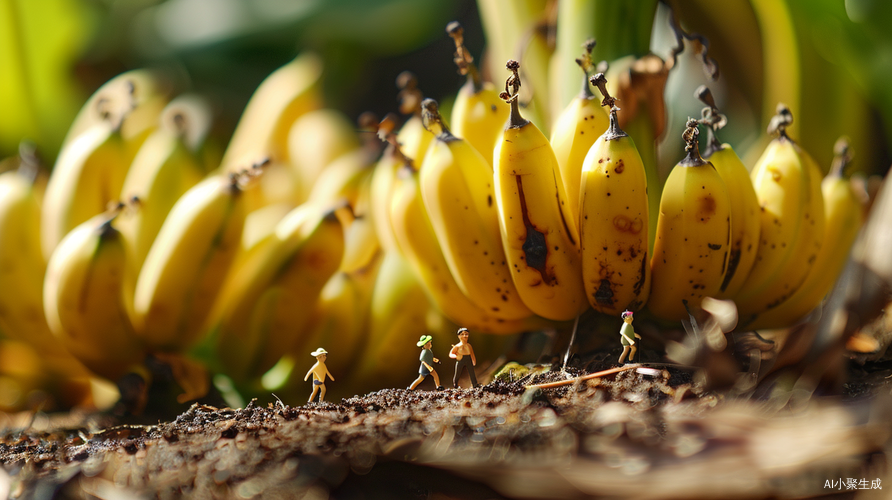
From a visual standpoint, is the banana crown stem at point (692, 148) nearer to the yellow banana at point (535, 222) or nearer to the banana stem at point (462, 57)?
the yellow banana at point (535, 222)

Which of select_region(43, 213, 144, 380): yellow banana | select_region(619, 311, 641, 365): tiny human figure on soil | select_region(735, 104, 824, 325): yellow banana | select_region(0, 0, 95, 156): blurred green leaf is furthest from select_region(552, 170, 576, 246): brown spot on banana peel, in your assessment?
select_region(0, 0, 95, 156): blurred green leaf

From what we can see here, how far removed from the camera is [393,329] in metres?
0.79

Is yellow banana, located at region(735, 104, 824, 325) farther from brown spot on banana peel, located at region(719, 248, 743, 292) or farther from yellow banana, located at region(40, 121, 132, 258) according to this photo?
yellow banana, located at region(40, 121, 132, 258)

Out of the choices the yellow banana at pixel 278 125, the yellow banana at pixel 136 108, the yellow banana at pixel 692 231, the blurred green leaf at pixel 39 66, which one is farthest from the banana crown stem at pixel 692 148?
the blurred green leaf at pixel 39 66

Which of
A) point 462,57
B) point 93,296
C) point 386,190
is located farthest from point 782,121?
point 93,296

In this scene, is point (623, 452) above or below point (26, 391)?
below

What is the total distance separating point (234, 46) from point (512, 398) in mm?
1263

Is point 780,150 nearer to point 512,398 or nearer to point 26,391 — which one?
point 512,398

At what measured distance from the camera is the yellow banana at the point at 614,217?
54cm

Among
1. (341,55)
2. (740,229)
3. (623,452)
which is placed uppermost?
(341,55)

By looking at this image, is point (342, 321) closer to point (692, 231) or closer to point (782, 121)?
point (692, 231)

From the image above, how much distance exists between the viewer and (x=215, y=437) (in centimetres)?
50

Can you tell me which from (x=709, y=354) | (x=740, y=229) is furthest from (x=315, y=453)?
(x=740, y=229)

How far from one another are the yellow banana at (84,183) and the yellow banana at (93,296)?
0.16 m
